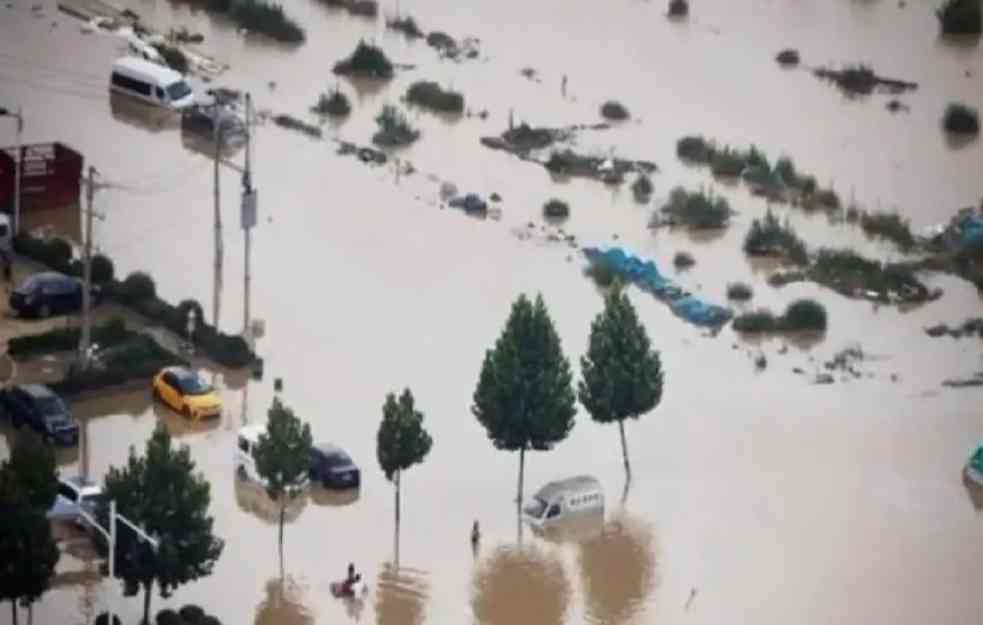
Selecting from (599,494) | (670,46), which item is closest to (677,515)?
(599,494)

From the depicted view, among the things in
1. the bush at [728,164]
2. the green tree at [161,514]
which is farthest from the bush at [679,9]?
the green tree at [161,514]

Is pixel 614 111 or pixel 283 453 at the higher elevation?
pixel 283 453

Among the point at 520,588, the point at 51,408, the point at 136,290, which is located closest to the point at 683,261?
the point at 136,290

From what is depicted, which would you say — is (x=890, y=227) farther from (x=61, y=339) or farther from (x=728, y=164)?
(x=61, y=339)

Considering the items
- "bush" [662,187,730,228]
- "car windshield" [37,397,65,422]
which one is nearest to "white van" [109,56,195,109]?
"bush" [662,187,730,228]

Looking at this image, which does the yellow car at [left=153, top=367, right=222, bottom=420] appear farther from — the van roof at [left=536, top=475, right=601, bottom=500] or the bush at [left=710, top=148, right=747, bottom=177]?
the bush at [left=710, top=148, right=747, bottom=177]

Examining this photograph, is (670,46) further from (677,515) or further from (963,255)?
(677,515)

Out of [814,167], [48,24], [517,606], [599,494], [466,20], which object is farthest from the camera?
[466,20]
